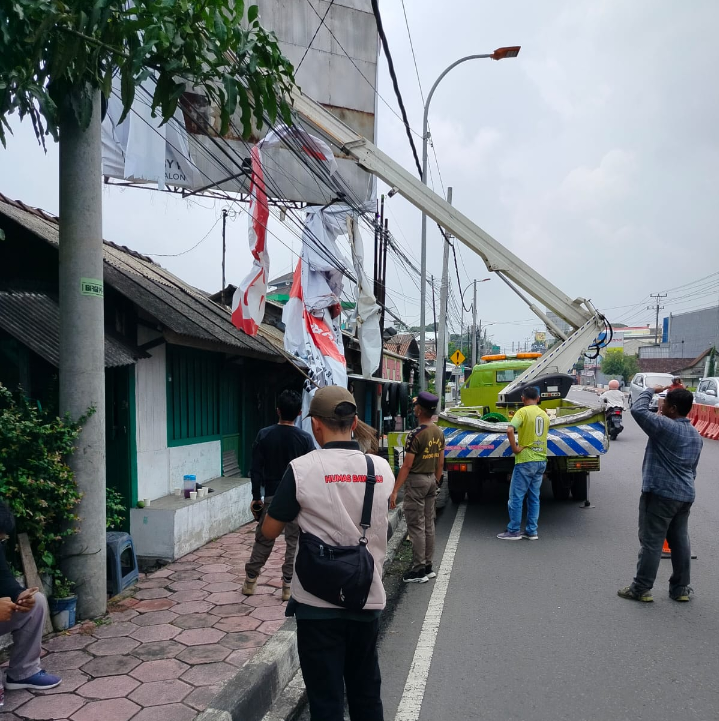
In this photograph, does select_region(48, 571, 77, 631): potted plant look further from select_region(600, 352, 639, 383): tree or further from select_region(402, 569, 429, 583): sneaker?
select_region(600, 352, 639, 383): tree

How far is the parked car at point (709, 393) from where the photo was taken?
67.2 ft

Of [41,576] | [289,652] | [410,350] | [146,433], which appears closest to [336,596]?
[289,652]

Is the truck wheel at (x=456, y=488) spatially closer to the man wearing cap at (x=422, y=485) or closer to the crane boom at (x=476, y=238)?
the crane boom at (x=476, y=238)

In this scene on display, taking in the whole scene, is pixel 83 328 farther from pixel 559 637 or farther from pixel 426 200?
pixel 426 200

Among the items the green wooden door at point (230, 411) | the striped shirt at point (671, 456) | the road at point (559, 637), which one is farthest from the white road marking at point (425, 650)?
the green wooden door at point (230, 411)

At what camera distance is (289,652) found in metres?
4.04

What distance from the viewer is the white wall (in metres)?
6.54

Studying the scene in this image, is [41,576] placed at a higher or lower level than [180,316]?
lower

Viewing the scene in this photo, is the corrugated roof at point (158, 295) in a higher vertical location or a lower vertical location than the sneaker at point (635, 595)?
higher

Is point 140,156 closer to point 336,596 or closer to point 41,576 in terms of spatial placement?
point 41,576

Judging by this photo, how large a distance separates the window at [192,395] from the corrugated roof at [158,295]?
0.51 metres

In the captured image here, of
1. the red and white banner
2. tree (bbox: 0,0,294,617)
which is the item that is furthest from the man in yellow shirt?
tree (bbox: 0,0,294,617)

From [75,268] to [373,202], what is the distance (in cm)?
904

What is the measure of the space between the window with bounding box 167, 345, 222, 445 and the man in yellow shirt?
384cm
